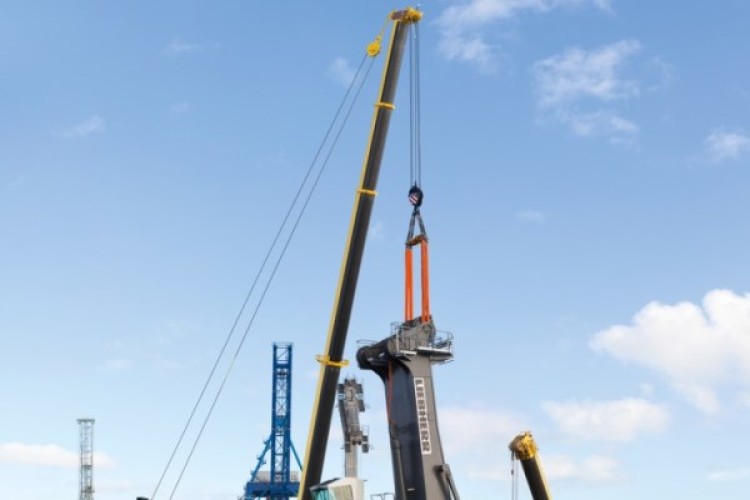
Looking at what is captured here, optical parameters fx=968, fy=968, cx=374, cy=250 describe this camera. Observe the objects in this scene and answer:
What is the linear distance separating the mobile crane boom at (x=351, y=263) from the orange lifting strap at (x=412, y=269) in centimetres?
231

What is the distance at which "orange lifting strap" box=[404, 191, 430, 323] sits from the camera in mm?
42562

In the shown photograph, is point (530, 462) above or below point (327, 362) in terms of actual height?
below

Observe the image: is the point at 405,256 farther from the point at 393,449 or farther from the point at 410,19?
the point at 410,19

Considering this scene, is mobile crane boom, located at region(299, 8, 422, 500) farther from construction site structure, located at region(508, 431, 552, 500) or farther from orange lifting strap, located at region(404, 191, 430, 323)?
construction site structure, located at region(508, 431, 552, 500)

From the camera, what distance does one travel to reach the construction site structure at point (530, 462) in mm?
38688

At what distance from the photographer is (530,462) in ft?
127

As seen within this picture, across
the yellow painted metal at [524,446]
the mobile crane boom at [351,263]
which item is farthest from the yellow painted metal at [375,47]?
the yellow painted metal at [524,446]

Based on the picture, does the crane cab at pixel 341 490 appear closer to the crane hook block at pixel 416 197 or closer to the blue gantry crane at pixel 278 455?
the crane hook block at pixel 416 197

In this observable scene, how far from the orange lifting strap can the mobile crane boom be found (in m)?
2.31

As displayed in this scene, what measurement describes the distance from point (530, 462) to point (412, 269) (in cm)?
1007

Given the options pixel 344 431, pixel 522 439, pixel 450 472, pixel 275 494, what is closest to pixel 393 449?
pixel 450 472

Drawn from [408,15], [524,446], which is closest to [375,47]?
[408,15]

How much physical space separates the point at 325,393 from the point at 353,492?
20.4ft

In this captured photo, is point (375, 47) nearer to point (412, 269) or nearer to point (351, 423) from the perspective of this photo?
point (412, 269)
